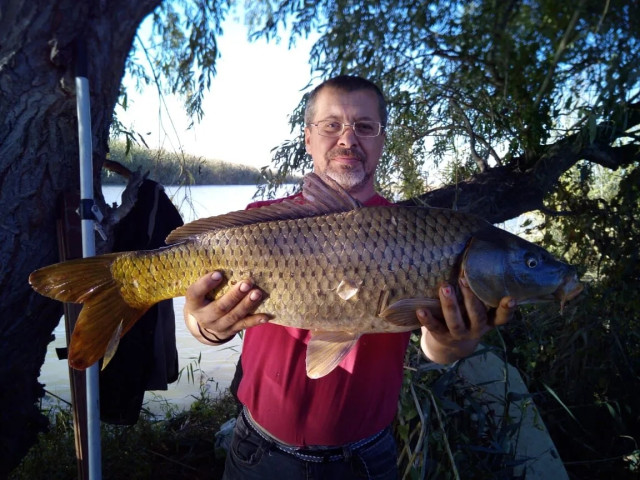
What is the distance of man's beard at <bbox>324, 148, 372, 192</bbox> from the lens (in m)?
1.98

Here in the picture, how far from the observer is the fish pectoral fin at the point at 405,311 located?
1412mm

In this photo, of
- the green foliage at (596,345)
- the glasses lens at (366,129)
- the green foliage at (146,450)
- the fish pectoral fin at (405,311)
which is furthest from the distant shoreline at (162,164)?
the green foliage at (596,345)

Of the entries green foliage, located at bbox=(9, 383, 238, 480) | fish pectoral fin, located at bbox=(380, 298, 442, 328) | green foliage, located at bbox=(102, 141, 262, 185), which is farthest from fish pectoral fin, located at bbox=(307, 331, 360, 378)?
green foliage, located at bbox=(9, 383, 238, 480)

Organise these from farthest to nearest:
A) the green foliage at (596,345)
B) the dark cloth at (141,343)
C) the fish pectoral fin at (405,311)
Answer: the green foliage at (596,345) → the dark cloth at (141,343) → the fish pectoral fin at (405,311)

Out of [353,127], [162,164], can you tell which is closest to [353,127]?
[353,127]

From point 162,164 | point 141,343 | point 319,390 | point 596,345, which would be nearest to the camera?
point 319,390

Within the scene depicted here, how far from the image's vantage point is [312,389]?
1.65 meters

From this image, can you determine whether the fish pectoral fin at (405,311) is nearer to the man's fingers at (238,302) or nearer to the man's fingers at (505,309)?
the man's fingers at (505,309)

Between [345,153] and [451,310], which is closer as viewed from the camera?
[451,310]

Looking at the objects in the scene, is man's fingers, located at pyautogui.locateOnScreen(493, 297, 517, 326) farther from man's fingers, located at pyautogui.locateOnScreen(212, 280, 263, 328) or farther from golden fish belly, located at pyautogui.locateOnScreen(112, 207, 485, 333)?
man's fingers, located at pyautogui.locateOnScreen(212, 280, 263, 328)

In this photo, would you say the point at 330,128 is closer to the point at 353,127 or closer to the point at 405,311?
the point at 353,127

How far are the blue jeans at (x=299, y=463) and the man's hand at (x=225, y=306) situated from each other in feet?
1.33

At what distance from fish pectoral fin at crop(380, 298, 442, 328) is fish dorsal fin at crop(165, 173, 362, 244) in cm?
32

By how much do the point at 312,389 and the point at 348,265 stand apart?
19.3 inches
